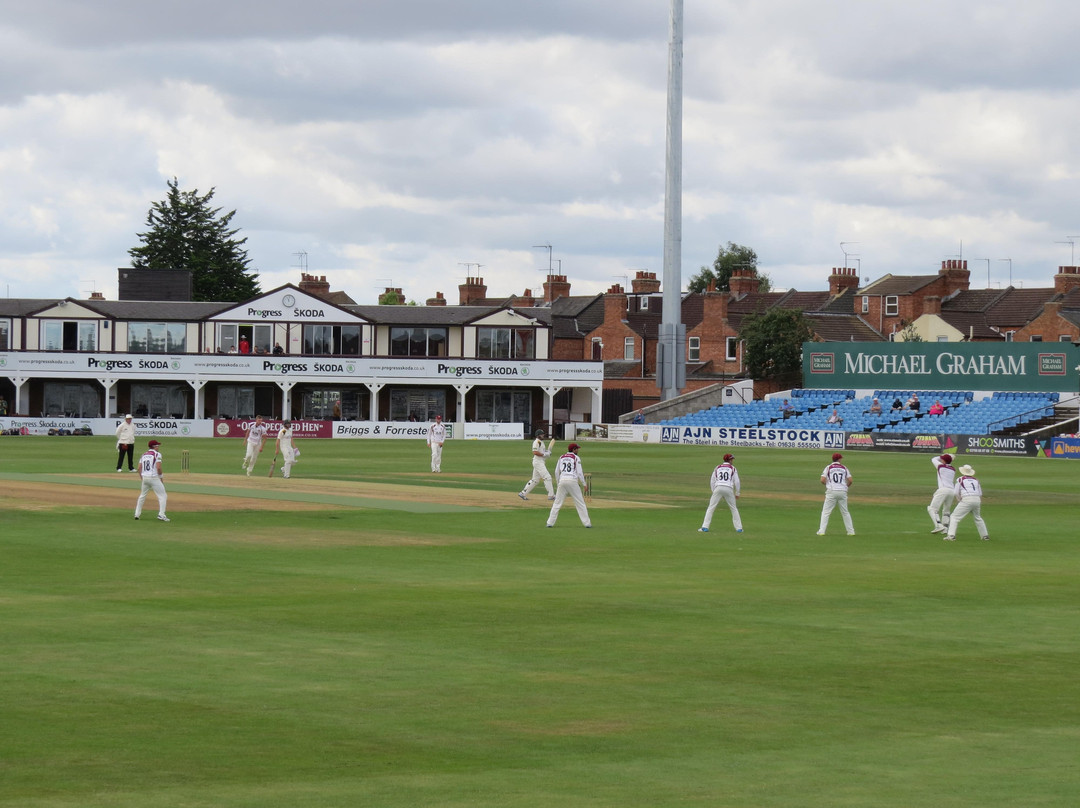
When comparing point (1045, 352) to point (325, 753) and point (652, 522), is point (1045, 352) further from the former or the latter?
point (325, 753)

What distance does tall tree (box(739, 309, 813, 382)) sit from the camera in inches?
3354

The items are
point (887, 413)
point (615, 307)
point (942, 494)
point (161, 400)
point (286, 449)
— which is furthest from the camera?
point (615, 307)

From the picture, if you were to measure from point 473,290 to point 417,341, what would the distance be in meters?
23.3

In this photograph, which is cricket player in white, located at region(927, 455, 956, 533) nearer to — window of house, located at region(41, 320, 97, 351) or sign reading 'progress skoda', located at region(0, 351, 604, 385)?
sign reading 'progress skoda', located at region(0, 351, 604, 385)

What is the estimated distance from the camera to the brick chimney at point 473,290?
10922cm

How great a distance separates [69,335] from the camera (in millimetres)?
83312

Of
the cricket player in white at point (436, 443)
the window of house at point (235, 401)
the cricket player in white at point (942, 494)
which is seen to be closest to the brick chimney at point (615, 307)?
the window of house at point (235, 401)

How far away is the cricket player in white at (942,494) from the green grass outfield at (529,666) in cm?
59

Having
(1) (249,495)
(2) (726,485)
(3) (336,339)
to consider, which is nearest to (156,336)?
(3) (336,339)

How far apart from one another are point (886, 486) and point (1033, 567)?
67.1 feet

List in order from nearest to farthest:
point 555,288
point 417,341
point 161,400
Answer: point 161,400 < point 417,341 < point 555,288

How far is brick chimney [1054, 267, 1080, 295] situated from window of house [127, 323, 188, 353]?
52683 mm

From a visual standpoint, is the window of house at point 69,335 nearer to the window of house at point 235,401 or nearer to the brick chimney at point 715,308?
the window of house at point 235,401

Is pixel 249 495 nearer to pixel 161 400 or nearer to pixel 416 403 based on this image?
pixel 161 400
